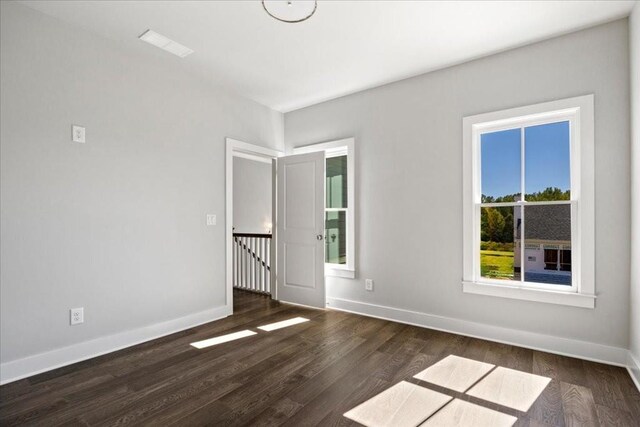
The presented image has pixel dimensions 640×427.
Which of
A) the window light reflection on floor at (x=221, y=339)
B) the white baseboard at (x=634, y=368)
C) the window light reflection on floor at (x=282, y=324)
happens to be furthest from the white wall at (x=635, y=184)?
the window light reflection on floor at (x=221, y=339)

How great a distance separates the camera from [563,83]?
2822mm

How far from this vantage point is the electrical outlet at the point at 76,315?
2666mm

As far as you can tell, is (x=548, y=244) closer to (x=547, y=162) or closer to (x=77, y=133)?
(x=547, y=162)

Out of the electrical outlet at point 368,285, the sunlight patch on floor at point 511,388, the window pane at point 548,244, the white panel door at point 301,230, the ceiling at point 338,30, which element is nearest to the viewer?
the sunlight patch on floor at point 511,388

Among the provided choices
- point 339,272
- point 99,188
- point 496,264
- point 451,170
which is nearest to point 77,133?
point 99,188

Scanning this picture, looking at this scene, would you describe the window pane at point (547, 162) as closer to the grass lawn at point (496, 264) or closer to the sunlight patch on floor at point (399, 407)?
the grass lawn at point (496, 264)

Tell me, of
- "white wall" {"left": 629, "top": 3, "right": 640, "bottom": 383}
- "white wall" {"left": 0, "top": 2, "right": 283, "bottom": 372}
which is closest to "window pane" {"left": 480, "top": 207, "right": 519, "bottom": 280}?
"white wall" {"left": 629, "top": 3, "right": 640, "bottom": 383}

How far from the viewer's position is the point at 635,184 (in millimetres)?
2424

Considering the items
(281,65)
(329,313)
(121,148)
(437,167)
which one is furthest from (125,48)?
(329,313)

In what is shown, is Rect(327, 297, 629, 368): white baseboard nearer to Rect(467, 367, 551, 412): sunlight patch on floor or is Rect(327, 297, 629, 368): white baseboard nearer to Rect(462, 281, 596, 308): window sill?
Rect(462, 281, 596, 308): window sill

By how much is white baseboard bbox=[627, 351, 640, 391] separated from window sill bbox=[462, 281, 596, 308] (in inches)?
16.4

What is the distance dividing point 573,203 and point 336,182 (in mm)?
2537

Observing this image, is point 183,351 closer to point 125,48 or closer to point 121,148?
point 121,148

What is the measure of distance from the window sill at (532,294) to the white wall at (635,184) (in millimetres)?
297
